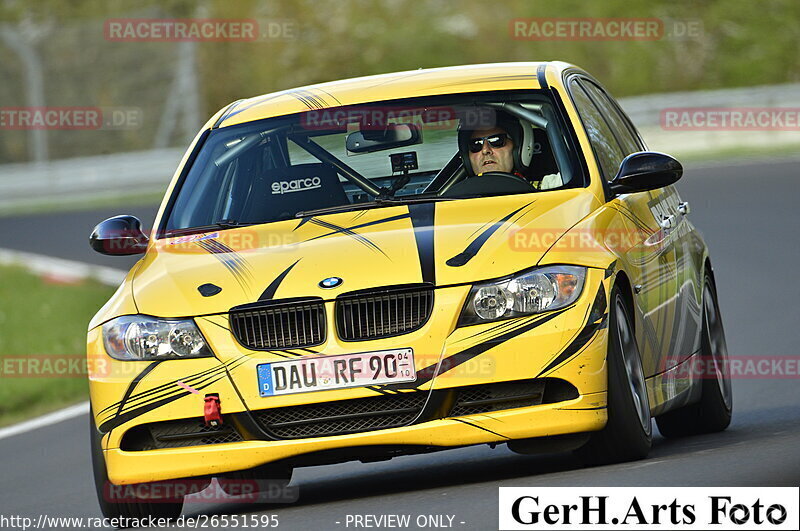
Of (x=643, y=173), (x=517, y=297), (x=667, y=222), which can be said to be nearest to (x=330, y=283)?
(x=517, y=297)

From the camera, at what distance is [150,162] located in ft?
115

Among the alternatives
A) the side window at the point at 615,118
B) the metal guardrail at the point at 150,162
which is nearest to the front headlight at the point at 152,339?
the side window at the point at 615,118

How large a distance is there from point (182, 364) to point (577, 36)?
39.7 metres

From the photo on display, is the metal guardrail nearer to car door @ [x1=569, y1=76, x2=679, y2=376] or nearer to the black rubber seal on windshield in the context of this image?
car door @ [x1=569, y1=76, x2=679, y2=376]

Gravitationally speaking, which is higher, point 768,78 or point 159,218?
point 768,78

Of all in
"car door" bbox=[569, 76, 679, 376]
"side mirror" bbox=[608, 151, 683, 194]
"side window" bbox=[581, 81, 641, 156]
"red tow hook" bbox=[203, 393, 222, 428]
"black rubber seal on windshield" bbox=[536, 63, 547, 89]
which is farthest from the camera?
"side window" bbox=[581, 81, 641, 156]

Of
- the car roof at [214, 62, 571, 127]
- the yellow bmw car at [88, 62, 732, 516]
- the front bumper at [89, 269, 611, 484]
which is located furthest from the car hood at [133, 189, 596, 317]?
the car roof at [214, 62, 571, 127]

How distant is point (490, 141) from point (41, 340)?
9.30 metres

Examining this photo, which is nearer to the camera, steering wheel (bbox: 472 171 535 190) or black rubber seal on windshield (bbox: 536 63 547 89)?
steering wheel (bbox: 472 171 535 190)

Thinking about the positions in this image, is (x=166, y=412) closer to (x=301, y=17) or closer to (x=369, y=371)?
(x=369, y=371)

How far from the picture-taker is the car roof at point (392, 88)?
26.6 feet

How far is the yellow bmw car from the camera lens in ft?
21.1

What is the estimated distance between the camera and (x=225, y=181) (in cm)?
815

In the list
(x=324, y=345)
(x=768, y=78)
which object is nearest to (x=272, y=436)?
(x=324, y=345)
